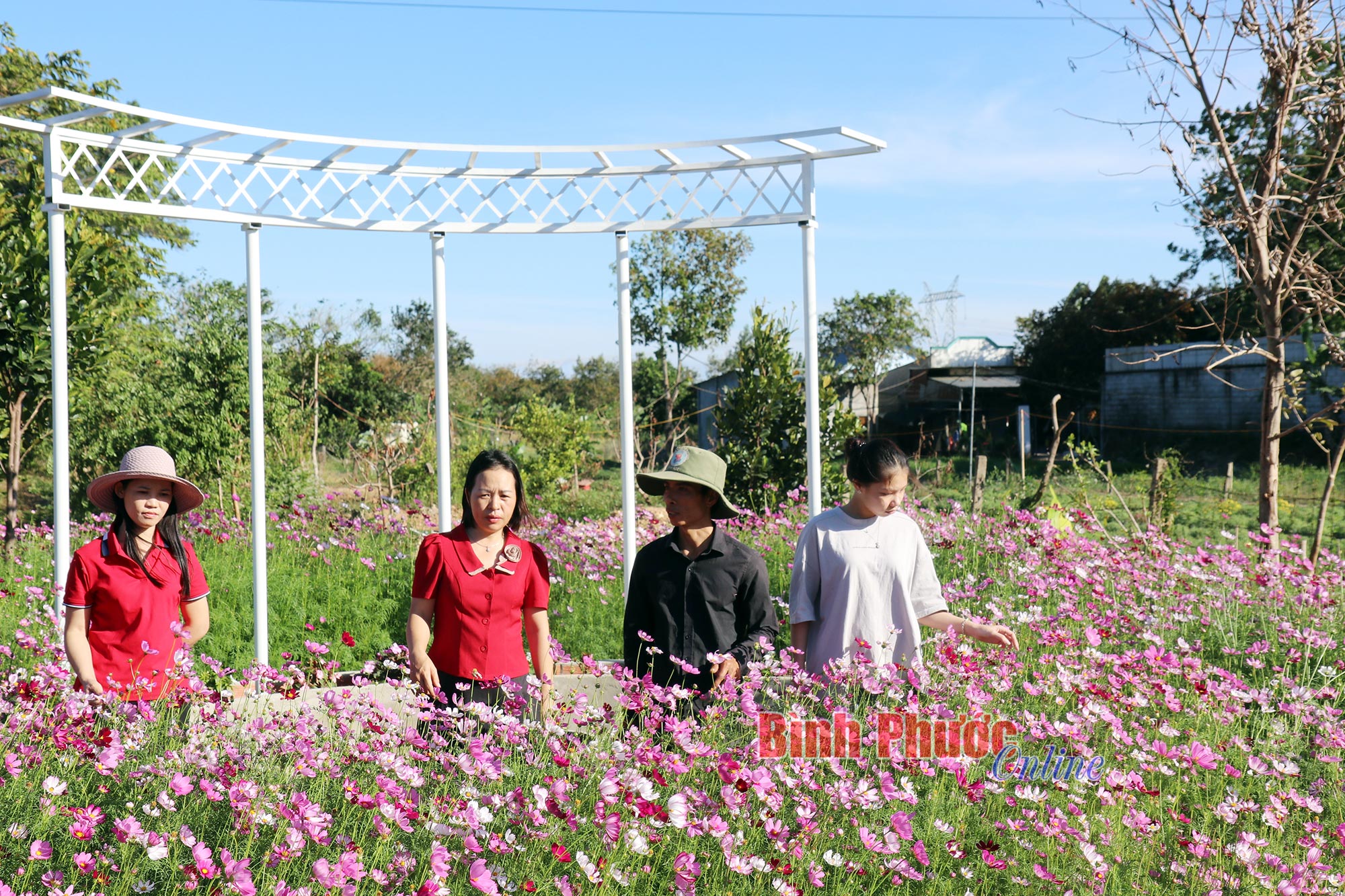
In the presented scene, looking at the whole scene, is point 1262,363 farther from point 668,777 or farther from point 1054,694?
point 668,777

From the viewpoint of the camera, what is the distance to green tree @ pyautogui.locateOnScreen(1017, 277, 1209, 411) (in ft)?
80.0

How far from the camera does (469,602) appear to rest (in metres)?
3.05

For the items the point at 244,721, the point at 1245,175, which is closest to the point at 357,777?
the point at 244,721

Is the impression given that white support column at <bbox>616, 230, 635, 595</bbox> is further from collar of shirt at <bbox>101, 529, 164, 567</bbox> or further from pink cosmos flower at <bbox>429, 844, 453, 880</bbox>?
pink cosmos flower at <bbox>429, 844, 453, 880</bbox>

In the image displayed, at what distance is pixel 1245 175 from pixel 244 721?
17.4 meters

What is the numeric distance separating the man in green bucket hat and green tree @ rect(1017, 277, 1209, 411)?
22569 millimetres

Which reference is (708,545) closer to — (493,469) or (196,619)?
(493,469)

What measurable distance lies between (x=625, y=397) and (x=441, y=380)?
42.5 inches

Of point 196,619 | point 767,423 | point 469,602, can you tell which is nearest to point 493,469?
point 469,602

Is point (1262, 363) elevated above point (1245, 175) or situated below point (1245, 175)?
below

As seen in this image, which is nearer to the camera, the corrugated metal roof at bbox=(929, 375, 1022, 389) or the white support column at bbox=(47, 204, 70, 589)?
the white support column at bbox=(47, 204, 70, 589)

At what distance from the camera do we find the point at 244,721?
2635 millimetres

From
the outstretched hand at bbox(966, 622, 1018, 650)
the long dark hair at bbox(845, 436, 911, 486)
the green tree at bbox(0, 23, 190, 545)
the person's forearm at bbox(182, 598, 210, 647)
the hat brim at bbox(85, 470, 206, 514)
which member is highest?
the green tree at bbox(0, 23, 190, 545)

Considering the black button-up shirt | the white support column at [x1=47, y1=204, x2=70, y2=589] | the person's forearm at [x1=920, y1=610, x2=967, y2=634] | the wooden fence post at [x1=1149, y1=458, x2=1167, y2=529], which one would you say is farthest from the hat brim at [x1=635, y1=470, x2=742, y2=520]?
the wooden fence post at [x1=1149, y1=458, x2=1167, y2=529]
